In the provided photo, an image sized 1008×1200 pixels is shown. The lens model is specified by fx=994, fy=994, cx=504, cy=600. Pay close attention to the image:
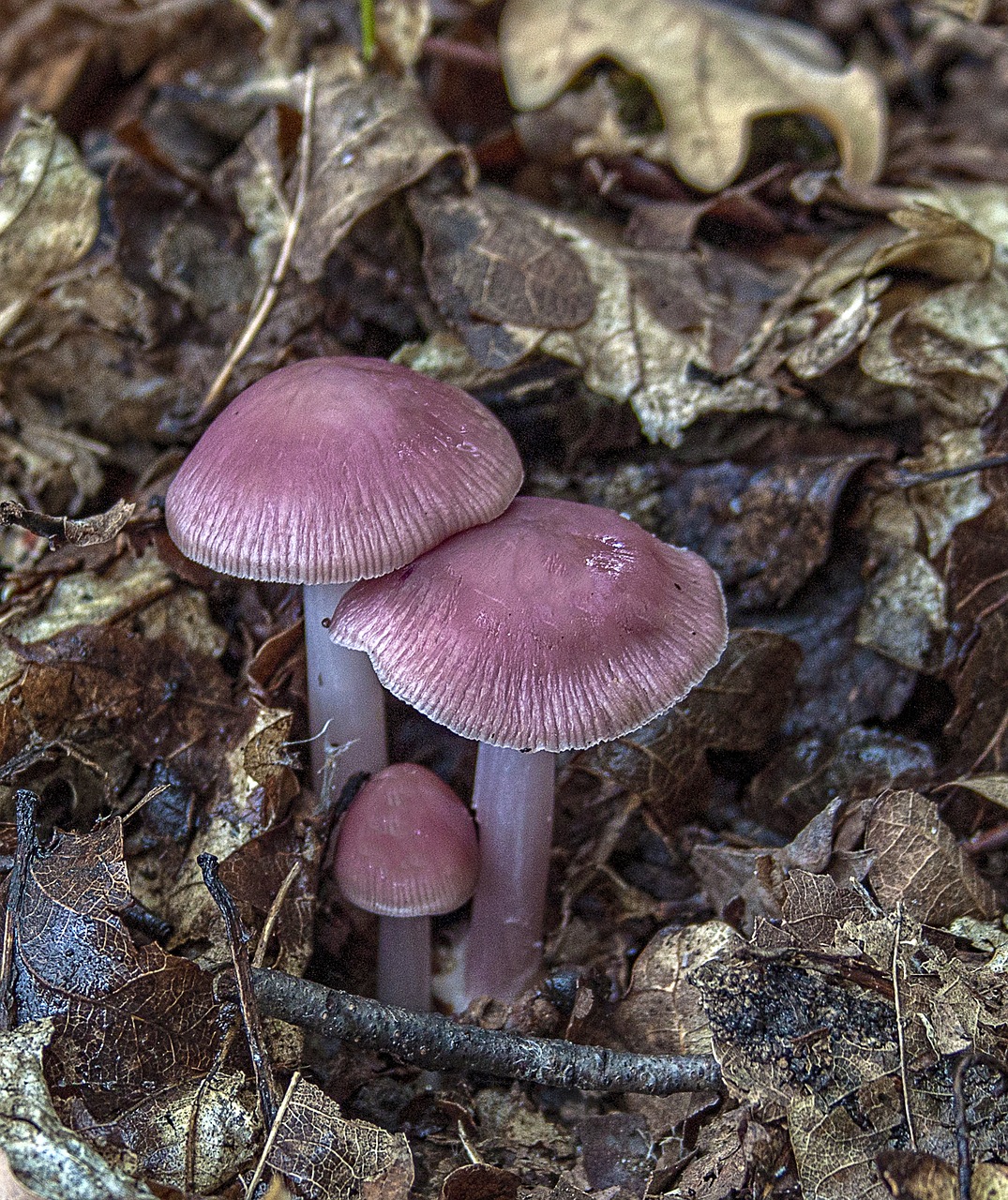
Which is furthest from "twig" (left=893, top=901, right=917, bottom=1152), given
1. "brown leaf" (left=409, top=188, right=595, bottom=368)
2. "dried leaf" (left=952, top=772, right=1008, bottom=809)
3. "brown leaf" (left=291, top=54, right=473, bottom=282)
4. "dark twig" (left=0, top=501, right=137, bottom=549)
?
"brown leaf" (left=291, top=54, right=473, bottom=282)

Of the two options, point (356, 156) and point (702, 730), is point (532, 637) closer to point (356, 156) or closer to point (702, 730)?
point (702, 730)

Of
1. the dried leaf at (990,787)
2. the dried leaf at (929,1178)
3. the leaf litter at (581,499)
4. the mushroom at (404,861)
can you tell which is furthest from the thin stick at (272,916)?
the dried leaf at (990,787)

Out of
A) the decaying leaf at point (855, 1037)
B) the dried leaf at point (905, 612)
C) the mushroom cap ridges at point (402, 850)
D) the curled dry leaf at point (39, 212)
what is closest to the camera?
the decaying leaf at point (855, 1037)

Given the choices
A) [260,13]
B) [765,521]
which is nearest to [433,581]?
[765,521]

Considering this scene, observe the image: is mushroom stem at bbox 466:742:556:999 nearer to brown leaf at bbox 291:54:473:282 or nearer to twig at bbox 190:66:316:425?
twig at bbox 190:66:316:425

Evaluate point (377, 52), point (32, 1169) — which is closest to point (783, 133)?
point (377, 52)

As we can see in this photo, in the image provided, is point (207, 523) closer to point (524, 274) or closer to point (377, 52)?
point (524, 274)

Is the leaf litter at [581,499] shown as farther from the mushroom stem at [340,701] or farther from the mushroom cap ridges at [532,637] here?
the mushroom cap ridges at [532,637]
